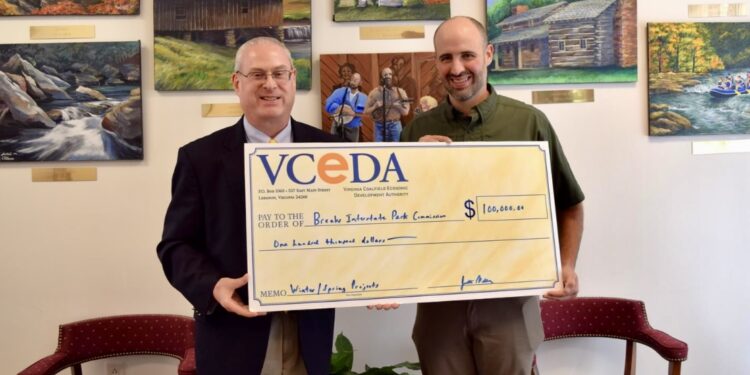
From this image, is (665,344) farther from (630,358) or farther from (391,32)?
(391,32)

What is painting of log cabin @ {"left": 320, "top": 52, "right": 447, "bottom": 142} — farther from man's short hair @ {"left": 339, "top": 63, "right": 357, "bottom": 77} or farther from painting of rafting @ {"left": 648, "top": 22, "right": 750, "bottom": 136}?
painting of rafting @ {"left": 648, "top": 22, "right": 750, "bottom": 136}

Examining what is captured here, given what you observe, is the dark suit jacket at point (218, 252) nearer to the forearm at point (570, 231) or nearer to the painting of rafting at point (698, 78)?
the forearm at point (570, 231)

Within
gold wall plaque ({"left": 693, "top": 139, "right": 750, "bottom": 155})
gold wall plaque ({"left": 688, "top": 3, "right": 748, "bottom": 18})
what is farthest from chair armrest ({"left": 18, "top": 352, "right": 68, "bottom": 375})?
gold wall plaque ({"left": 688, "top": 3, "right": 748, "bottom": 18})

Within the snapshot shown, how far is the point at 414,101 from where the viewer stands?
2965mm

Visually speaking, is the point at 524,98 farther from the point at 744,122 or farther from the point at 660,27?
the point at 744,122

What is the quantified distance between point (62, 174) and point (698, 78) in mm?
3788

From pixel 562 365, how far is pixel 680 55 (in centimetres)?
201

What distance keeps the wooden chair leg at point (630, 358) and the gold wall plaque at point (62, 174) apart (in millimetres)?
3261

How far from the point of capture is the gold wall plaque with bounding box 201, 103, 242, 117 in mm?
2961

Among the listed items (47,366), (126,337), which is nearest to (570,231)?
(126,337)

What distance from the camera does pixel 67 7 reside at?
2924 mm

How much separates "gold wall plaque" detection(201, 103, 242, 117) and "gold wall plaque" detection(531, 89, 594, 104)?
Answer: 1.74m

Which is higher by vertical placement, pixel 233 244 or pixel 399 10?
pixel 399 10

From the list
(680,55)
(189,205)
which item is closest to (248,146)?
(189,205)
